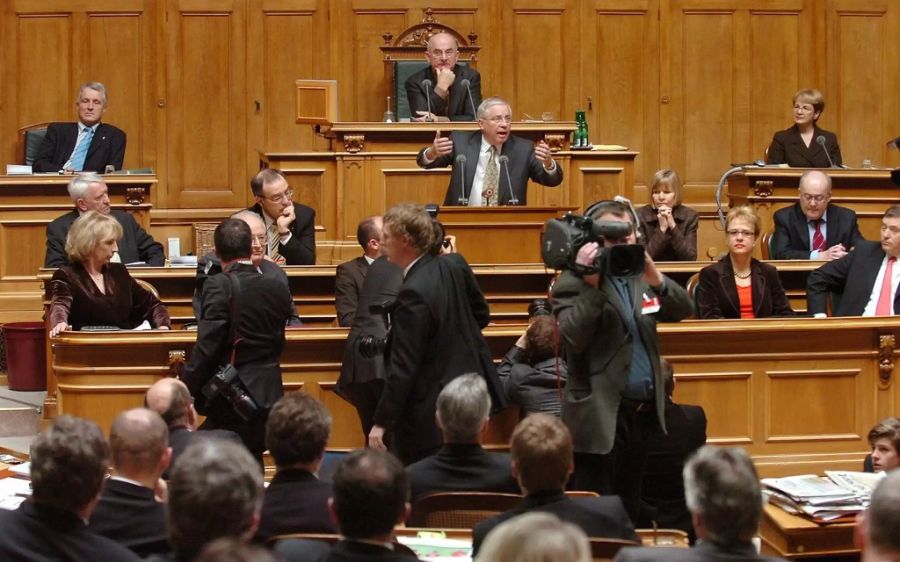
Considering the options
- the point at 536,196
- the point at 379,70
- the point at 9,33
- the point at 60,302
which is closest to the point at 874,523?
the point at 60,302

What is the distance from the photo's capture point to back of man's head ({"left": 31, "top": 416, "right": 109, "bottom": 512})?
336cm

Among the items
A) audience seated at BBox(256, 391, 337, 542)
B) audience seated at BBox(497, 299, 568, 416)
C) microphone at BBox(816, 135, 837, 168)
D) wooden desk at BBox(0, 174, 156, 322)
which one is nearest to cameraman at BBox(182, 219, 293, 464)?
audience seated at BBox(497, 299, 568, 416)

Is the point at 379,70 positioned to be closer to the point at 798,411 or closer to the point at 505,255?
the point at 505,255

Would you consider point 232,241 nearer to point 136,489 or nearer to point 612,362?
point 612,362

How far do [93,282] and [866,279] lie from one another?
150 inches

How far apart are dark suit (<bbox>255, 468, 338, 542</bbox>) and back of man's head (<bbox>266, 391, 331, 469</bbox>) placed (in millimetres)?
82

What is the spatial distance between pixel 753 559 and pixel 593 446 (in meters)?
1.47

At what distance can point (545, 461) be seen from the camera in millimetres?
3764

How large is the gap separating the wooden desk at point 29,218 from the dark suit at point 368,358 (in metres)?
4.01

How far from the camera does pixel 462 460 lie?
443 cm

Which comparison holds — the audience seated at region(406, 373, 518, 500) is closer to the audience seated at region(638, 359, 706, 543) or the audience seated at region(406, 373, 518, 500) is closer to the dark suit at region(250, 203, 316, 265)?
the audience seated at region(638, 359, 706, 543)

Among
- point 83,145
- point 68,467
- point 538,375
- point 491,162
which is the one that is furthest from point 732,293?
point 83,145

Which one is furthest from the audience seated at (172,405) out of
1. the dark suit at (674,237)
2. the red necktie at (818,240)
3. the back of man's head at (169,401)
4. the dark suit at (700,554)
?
the red necktie at (818,240)

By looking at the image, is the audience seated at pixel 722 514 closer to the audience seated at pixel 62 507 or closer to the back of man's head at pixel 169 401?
the audience seated at pixel 62 507
